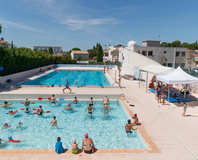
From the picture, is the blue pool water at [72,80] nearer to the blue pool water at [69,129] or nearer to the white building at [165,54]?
the blue pool water at [69,129]

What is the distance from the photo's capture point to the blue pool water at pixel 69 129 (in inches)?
303

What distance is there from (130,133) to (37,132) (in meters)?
5.15

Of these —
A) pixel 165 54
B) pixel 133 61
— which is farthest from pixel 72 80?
pixel 165 54

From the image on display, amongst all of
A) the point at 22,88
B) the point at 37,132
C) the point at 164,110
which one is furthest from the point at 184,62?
the point at 37,132

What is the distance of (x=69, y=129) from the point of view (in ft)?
30.4

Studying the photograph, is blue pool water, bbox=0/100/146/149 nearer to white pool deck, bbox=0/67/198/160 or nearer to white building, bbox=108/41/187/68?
white pool deck, bbox=0/67/198/160

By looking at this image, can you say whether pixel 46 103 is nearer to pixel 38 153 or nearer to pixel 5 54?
pixel 38 153

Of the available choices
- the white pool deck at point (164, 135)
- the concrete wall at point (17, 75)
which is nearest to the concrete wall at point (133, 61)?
the white pool deck at point (164, 135)

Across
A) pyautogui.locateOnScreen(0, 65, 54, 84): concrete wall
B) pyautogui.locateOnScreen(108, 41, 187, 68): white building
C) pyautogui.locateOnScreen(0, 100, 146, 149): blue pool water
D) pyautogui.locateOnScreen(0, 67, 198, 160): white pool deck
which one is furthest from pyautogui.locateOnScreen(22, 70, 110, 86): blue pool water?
pyautogui.locateOnScreen(108, 41, 187, 68): white building

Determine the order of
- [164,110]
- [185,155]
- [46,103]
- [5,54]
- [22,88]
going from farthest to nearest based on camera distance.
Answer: [5,54] < [22,88] < [46,103] < [164,110] < [185,155]

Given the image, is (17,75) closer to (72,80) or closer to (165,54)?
(72,80)

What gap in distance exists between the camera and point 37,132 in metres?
8.90

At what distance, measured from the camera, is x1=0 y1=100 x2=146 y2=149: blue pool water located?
770 centimetres

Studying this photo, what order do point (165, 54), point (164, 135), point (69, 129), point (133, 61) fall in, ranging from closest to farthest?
1. point (164, 135)
2. point (69, 129)
3. point (133, 61)
4. point (165, 54)
